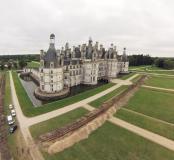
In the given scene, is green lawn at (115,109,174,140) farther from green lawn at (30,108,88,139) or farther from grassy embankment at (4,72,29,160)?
grassy embankment at (4,72,29,160)

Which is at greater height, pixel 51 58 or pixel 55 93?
pixel 51 58

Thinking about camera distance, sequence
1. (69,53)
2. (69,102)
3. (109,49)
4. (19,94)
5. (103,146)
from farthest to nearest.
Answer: (109,49) → (69,53) → (19,94) → (69,102) → (103,146)

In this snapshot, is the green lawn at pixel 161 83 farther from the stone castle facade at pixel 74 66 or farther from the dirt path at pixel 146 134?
the dirt path at pixel 146 134

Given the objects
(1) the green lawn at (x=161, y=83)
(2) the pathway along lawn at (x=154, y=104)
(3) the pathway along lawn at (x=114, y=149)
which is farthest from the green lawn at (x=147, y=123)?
(1) the green lawn at (x=161, y=83)

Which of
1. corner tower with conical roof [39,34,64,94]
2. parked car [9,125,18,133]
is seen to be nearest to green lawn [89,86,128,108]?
corner tower with conical roof [39,34,64,94]

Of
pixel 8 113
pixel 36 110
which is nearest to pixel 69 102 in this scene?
pixel 36 110

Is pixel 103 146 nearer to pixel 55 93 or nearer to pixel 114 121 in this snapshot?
pixel 114 121

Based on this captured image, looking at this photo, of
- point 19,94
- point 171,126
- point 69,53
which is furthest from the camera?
point 69,53
